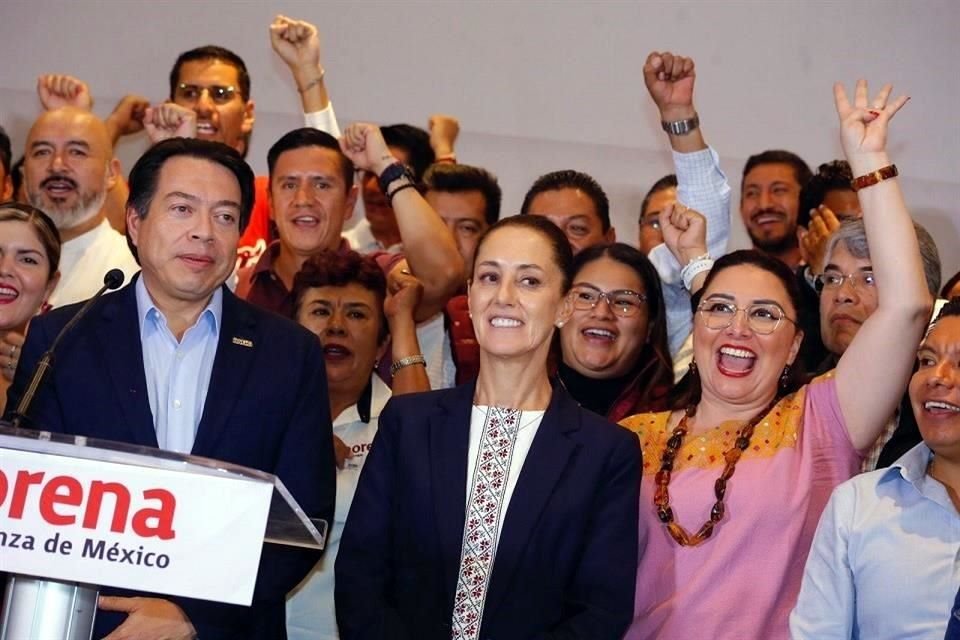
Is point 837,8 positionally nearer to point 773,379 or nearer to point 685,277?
point 685,277

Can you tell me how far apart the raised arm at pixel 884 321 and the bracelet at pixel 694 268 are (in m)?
0.72

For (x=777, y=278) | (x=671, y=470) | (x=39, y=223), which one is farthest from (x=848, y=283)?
(x=39, y=223)

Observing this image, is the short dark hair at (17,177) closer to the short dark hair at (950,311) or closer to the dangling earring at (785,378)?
the dangling earring at (785,378)

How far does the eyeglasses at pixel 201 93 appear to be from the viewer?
14.6 ft

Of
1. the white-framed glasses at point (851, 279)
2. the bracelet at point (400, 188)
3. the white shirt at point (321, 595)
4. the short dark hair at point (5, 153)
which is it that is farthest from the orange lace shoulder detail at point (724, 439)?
the short dark hair at point (5, 153)

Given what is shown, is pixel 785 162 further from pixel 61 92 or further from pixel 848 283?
pixel 61 92

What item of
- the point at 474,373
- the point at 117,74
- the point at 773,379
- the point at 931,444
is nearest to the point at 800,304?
the point at 773,379

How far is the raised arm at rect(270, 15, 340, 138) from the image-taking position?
418cm

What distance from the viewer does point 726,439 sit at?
9.41 ft

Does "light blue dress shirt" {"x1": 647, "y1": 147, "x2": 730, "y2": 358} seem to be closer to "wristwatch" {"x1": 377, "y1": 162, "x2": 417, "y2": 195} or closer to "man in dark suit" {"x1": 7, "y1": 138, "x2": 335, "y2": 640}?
"wristwatch" {"x1": 377, "y1": 162, "x2": 417, "y2": 195}

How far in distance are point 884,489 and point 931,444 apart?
12cm

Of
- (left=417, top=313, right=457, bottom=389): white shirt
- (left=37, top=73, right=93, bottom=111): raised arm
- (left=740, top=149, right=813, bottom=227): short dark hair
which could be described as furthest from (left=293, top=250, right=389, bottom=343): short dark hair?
(left=740, top=149, right=813, bottom=227): short dark hair

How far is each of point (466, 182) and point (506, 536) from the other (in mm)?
1892

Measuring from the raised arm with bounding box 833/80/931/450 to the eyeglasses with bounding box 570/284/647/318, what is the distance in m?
0.76
